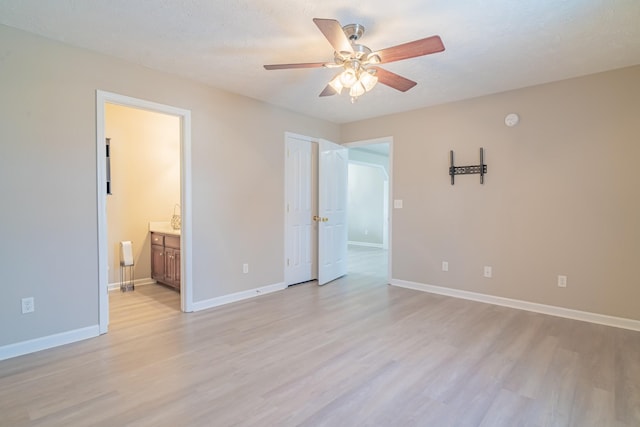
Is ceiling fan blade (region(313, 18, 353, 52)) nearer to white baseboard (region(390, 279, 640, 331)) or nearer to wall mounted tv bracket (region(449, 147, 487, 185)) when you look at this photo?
wall mounted tv bracket (region(449, 147, 487, 185))

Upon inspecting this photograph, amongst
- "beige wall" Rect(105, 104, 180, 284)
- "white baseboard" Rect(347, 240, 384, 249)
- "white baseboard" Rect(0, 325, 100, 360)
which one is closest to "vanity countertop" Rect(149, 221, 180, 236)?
"beige wall" Rect(105, 104, 180, 284)

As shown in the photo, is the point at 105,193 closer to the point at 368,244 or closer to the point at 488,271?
the point at 488,271

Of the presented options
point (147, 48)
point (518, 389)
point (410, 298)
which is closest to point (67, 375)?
point (147, 48)

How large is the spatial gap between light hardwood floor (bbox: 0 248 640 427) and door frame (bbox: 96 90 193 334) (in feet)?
1.02

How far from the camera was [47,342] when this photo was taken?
8.90 ft

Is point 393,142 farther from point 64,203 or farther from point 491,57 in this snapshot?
point 64,203

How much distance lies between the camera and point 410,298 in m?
4.22

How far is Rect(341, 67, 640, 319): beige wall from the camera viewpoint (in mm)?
3254

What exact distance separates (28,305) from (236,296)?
195cm

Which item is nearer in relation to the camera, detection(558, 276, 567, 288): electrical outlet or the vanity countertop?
detection(558, 276, 567, 288): electrical outlet

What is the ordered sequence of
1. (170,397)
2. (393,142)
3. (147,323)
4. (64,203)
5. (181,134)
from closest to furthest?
(170,397), (64,203), (147,323), (181,134), (393,142)

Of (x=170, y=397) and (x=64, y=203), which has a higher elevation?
(x=64, y=203)

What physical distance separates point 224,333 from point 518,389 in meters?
2.35

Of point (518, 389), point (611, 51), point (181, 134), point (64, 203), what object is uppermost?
point (611, 51)
